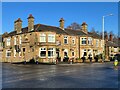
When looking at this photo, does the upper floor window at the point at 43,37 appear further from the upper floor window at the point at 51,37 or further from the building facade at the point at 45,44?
the upper floor window at the point at 51,37

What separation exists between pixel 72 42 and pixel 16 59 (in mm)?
13334

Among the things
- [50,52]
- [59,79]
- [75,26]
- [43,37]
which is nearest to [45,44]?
[43,37]

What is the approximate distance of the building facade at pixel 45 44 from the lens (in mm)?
43594

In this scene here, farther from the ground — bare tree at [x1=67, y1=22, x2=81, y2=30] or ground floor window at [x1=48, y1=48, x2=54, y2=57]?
bare tree at [x1=67, y1=22, x2=81, y2=30]

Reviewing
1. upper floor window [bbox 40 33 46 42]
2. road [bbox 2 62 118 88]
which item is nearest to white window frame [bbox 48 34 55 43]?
upper floor window [bbox 40 33 46 42]

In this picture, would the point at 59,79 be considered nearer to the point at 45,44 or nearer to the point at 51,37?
the point at 45,44

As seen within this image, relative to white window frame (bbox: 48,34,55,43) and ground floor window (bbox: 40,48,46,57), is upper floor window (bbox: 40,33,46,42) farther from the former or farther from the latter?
ground floor window (bbox: 40,48,46,57)

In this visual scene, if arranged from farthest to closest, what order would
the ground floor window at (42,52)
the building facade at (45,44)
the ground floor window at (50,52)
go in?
the ground floor window at (50,52) → the building facade at (45,44) → the ground floor window at (42,52)

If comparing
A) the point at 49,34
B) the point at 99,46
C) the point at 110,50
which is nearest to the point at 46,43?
the point at 49,34

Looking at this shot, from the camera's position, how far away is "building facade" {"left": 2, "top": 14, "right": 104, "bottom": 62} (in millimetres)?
43594

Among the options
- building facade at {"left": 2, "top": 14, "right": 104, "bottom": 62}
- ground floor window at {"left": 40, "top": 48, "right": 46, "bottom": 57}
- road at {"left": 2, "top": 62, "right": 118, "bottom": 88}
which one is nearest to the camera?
road at {"left": 2, "top": 62, "right": 118, "bottom": 88}

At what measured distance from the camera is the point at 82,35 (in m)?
54.0

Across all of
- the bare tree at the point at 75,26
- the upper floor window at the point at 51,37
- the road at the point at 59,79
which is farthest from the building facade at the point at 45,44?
the bare tree at the point at 75,26

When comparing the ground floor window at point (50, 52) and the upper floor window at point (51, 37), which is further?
the upper floor window at point (51, 37)
